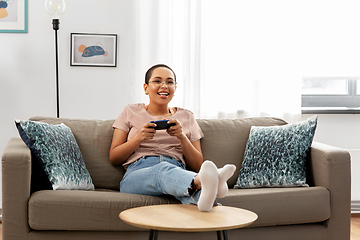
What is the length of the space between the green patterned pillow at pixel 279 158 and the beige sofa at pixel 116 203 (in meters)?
0.08

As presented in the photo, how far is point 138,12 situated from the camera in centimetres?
300

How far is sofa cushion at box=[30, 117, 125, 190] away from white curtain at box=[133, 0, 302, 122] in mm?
738

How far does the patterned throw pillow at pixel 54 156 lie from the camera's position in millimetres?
1899

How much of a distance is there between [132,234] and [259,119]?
3.78 ft

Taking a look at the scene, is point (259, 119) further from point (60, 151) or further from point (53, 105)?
point (53, 105)

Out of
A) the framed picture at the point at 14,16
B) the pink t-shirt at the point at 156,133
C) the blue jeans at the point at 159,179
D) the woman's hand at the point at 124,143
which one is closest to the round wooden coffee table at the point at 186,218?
the blue jeans at the point at 159,179

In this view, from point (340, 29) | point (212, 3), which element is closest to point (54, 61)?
point (212, 3)

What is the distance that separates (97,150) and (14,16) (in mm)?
1413

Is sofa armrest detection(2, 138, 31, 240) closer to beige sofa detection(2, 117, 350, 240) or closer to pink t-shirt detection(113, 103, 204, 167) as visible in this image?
beige sofa detection(2, 117, 350, 240)

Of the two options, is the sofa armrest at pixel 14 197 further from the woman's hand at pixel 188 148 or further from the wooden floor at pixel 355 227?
the wooden floor at pixel 355 227

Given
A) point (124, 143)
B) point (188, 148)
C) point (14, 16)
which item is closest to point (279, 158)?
point (188, 148)

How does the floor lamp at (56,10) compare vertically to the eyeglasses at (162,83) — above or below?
above

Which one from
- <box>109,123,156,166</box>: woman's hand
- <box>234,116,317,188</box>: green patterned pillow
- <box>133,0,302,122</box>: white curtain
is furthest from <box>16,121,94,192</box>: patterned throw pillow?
<box>133,0,302,122</box>: white curtain

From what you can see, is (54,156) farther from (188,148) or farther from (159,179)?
(188,148)
